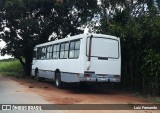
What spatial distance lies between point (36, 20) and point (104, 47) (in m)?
13.0

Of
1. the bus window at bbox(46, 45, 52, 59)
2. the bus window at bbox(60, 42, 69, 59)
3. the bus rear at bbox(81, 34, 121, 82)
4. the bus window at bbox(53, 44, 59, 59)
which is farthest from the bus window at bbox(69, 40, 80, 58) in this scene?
the bus window at bbox(46, 45, 52, 59)

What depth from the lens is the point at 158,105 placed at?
12.9 meters

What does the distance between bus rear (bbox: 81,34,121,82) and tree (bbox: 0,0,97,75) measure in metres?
9.81

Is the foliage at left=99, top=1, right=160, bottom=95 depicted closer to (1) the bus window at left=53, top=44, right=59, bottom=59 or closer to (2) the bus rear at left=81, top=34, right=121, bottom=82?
(2) the bus rear at left=81, top=34, right=121, bottom=82

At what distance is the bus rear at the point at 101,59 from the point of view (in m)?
16.0

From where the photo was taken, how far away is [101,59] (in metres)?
16.4

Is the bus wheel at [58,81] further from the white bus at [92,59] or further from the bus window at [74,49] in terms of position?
the bus window at [74,49]

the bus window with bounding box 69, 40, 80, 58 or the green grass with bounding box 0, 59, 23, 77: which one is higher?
the bus window with bounding box 69, 40, 80, 58

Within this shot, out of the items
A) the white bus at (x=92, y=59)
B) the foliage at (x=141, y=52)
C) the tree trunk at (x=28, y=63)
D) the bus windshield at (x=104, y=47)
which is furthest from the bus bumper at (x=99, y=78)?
the tree trunk at (x=28, y=63)

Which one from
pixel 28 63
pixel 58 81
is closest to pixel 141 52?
pixel 58 81

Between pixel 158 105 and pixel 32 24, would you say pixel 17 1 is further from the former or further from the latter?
pixel 158 105


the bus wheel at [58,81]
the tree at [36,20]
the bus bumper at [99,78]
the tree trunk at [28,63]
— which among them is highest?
the tree at [36,20]

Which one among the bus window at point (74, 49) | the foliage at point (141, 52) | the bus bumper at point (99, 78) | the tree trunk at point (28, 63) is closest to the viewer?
the foliage at point (141, 52)

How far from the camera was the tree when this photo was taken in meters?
27.1
